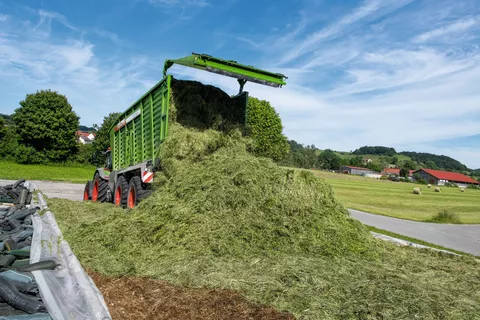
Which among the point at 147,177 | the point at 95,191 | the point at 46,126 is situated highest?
the point at 46,126

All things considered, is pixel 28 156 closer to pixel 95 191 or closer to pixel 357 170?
pixel 95 191

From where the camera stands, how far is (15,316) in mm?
3434

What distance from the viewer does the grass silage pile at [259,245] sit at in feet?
13.8

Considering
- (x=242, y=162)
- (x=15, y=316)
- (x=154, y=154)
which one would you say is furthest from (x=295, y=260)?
(x=154, y=154)

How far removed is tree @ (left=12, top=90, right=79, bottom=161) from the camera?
1817 inches

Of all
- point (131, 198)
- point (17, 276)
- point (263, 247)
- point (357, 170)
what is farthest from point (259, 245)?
point (357, 170)

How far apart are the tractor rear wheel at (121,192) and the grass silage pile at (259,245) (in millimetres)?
2114

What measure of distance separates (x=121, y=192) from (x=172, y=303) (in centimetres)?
726

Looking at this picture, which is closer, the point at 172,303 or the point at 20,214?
the point at 172,303

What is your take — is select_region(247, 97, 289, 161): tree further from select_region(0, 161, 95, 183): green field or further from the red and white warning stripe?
the red and white warning stripe

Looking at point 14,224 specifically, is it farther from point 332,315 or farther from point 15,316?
point 332,315

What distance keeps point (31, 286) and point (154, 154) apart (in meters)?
4.88

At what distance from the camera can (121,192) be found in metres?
10.6

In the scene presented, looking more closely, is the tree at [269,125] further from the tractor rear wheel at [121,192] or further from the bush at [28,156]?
the bush at [28,156]
